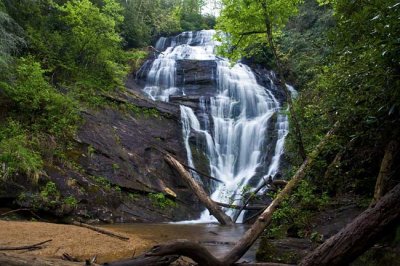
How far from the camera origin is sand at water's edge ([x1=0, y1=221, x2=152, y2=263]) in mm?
5953

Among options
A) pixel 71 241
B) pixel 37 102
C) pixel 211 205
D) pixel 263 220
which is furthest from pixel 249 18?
pixel 37 102

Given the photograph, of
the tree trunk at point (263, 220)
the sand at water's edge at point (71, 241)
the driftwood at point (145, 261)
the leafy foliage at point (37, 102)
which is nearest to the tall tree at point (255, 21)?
the tree trunk at point (263, 220)

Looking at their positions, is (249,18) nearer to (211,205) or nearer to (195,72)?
(211,205)

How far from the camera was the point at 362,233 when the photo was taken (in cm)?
360

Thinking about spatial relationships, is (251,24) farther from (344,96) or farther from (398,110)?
(398,110)

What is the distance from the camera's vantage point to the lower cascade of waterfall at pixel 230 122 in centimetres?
1609

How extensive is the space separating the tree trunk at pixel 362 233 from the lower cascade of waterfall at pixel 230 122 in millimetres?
8870

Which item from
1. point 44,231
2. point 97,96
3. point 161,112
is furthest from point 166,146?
point 44,231

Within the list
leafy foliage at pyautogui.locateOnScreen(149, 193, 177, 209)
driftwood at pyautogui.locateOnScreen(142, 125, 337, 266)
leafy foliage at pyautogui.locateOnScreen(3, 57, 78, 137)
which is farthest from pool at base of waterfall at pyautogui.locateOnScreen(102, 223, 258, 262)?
leafy foliage at pyautogui.locateOnScreen(3, 57, 78, 137)

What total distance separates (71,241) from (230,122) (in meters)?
13.5

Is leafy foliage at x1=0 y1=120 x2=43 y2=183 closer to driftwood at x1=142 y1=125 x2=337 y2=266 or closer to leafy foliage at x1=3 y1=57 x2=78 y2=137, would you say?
leafy foliage at x1=3 y1=57 x2=78 y2=137

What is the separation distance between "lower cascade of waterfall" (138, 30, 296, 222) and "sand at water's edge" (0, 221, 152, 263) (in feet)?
20.1

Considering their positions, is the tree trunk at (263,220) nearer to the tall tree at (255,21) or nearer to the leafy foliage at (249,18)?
the tall tree at (255,21)

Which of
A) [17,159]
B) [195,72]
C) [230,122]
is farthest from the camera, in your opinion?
[195,72]
